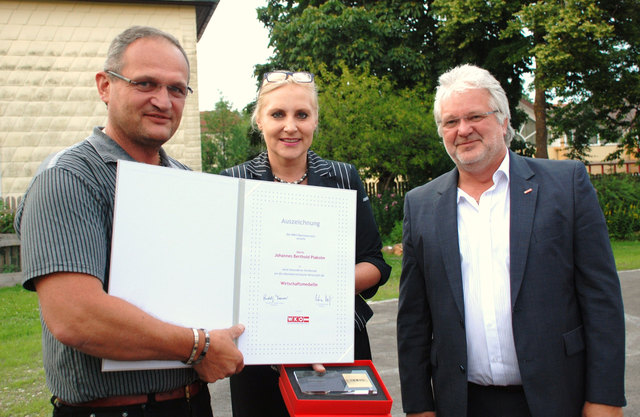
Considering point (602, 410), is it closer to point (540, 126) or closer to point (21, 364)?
point (21, 364)

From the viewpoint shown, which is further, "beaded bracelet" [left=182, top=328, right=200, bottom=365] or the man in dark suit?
the man in dark suit

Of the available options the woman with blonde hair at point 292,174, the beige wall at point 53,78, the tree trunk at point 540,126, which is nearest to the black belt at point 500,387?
the woman with blonde hair at point 292,174

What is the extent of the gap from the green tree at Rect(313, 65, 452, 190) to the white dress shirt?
14.3 m

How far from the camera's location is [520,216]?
264 cm

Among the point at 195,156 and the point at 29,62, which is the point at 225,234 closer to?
the point at 195,156

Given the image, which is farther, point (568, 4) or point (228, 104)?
point (228, 104)

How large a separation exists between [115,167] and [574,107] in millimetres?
32508

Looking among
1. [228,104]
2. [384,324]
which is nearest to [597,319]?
[384,324]

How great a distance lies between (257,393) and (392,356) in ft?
12.7

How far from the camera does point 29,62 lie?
15680 mm

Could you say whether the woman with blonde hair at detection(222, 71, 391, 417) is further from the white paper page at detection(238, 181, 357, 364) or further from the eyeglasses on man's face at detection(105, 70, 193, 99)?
the eyeglasses on man's face at detection(105, 70, 193, 99)
